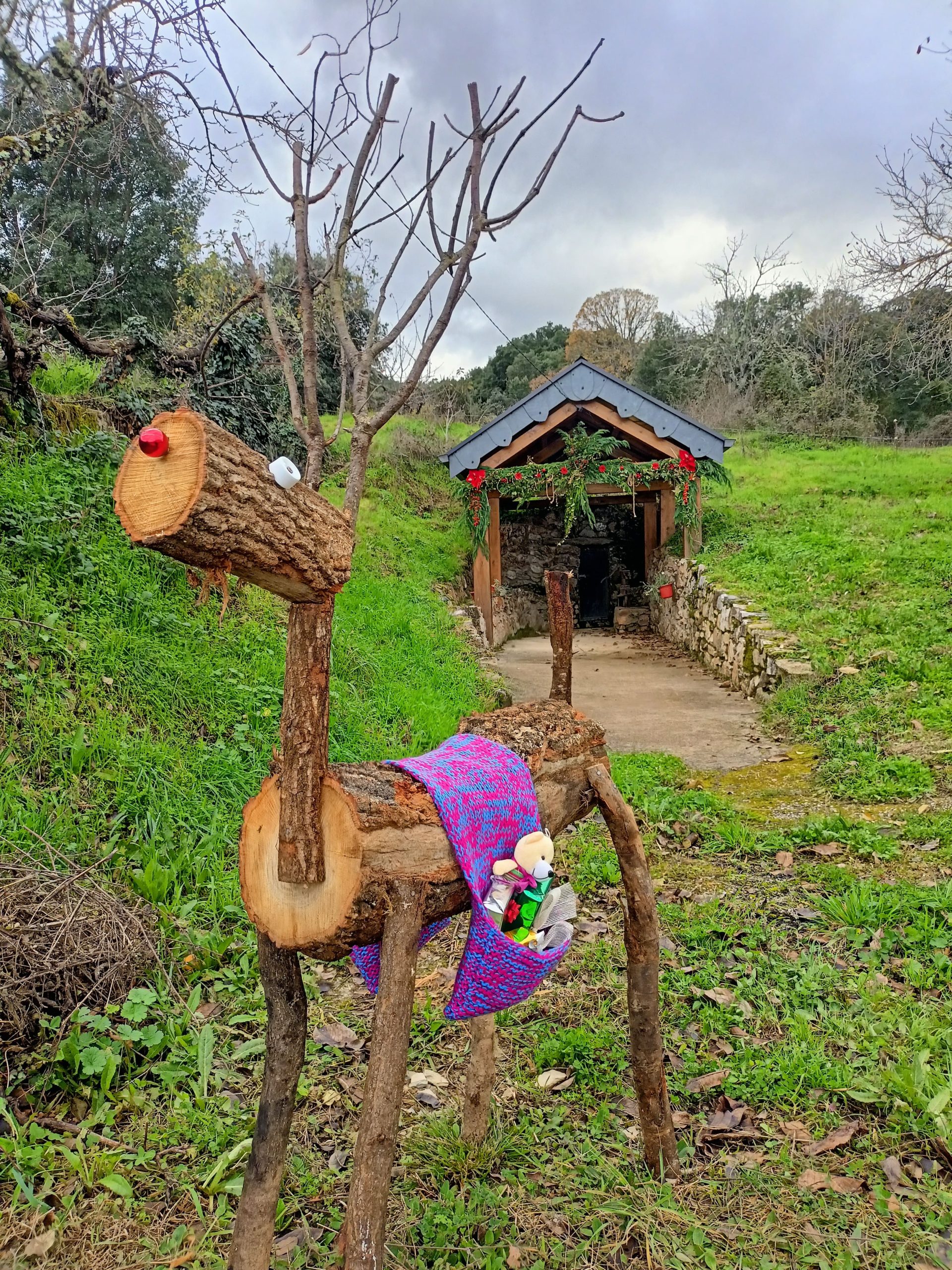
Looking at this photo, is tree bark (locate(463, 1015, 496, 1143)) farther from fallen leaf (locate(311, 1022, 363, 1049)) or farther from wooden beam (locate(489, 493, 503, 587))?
wooden beam (locate(489, 493, 503, 587))

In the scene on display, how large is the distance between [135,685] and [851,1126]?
3.69 meters

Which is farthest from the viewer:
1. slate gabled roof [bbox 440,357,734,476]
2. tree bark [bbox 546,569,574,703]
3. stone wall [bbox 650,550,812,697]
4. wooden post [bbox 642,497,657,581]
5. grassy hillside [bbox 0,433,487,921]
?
wooden post [bbox 642,497,657,581]

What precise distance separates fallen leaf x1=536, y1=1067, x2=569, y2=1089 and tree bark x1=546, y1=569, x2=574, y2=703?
1308mm

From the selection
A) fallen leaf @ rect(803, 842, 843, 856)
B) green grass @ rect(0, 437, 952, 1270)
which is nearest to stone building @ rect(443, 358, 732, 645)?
green grass @ rect(0, 437, 952, 1270)

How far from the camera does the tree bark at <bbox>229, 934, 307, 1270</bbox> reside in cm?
156

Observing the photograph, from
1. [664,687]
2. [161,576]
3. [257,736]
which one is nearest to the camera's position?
[257,736]

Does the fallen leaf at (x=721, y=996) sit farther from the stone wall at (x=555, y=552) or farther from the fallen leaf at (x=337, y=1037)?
the stone wall at (x=555, y=552)

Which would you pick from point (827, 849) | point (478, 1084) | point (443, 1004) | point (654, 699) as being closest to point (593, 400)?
point (654, 699)

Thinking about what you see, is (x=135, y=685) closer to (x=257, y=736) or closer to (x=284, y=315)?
(x=257, y=736)

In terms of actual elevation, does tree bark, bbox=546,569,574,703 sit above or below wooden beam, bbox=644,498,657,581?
below

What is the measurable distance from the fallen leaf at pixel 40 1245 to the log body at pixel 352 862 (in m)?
1.06

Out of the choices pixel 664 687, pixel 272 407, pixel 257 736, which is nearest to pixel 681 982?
pixel 257 736

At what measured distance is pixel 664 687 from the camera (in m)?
8.54

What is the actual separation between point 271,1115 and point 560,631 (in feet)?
6.01
